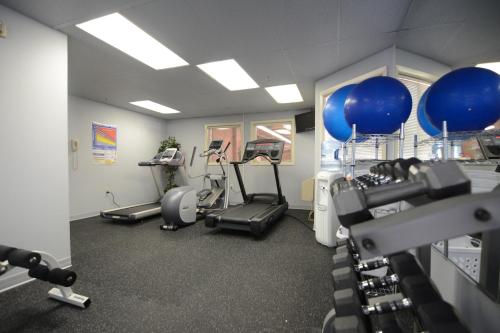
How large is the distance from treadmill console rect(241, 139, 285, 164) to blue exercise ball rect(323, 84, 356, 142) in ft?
6.36

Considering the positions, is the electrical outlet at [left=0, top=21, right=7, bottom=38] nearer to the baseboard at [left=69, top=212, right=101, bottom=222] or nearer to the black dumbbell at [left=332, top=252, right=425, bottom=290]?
the black dumbbell at [left=332, top=252, right=425, bottom=290]

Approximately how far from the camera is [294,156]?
212 inches

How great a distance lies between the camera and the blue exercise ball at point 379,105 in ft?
5.08

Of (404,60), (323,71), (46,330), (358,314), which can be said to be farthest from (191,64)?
(358,314)

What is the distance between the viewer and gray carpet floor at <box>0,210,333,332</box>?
56.9 inches

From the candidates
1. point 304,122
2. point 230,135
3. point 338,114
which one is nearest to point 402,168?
point 338,114

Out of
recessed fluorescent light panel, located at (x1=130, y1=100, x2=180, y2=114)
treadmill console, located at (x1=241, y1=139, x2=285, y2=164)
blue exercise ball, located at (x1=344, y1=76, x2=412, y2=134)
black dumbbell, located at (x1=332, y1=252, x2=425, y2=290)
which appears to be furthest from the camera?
recessed fluorescent light panel, located at (x1=130, y1=100, x2=180, y2=114)

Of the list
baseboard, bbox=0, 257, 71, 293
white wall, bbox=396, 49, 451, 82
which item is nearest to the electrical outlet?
baseboard, bbox=0, 257, 71, 293

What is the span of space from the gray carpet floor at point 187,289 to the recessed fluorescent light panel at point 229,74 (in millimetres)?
2575

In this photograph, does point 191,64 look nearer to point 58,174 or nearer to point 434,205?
point 58,174

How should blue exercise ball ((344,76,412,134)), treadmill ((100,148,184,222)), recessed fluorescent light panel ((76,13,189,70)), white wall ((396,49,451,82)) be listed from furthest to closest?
treadmill ((100,148,184,222)) < white wall ((396,49,451,82)) < recessed fluorescent light panel ((76,13,189,70)) < blue exercise ball ((344,76,412,134))

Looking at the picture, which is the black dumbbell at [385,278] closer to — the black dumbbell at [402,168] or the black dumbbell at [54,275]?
the black dumbbell at [402,168]

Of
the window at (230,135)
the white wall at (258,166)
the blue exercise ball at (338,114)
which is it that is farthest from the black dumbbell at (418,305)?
the window at (230,135)

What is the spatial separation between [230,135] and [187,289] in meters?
4.78
